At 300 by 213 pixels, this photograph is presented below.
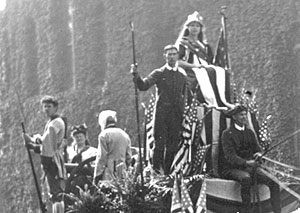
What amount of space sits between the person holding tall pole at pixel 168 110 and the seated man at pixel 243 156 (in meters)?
0.79

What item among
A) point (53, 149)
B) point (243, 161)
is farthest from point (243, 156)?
point (53, 149)

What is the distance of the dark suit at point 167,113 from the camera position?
12891 millimetres

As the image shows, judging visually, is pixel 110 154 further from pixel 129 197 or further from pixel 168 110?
pixel 129 197

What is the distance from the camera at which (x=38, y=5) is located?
32.8 m

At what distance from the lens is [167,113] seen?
1290 cm

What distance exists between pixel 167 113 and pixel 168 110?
1.8 inches

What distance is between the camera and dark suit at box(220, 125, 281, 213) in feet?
40.0

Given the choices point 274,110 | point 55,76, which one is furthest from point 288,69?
point 55,76

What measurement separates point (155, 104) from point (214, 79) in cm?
105

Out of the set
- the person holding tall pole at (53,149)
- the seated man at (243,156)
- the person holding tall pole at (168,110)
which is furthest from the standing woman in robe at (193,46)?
the person holding tall pole at (53,149)

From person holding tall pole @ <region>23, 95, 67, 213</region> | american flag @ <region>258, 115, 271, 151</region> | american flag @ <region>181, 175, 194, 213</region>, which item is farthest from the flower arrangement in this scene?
american flag @ <region>258, 115, 271, 151</region>

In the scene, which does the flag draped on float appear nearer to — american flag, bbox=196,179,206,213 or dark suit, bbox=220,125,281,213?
american flag, bbox=196,179,206,213

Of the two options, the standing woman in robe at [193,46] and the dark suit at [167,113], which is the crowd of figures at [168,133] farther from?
the standing woman in robe at [193,46]

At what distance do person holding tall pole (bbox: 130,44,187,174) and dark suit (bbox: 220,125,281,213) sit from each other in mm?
800
